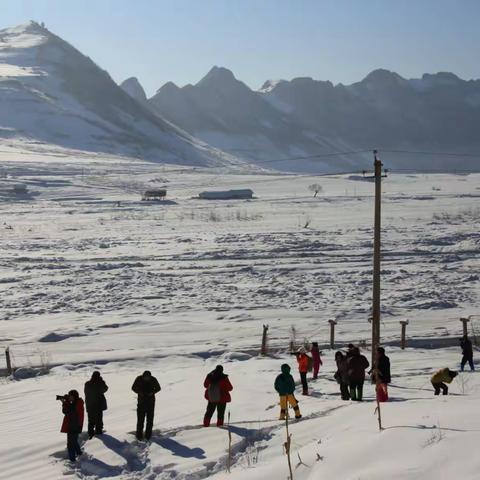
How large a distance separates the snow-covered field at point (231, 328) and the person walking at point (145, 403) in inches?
8.4

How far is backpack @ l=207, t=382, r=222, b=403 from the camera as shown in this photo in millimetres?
10961

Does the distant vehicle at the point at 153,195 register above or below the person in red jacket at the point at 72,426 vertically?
above

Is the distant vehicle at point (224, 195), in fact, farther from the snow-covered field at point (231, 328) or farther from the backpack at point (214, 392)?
the backpack at point (214, 392)

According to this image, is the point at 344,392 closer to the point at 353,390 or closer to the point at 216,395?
the point at 353,390

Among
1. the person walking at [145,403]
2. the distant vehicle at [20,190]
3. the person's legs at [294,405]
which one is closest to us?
the person walking at [145,403]

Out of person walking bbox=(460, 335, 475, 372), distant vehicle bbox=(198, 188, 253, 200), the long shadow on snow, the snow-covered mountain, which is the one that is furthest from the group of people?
the snow-covered mountain

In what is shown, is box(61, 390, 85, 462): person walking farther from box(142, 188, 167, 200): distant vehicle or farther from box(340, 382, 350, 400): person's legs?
box(142, 188, 167, 200): distant vehicle

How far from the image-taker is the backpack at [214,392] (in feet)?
36.0

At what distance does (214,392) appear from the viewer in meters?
11.0

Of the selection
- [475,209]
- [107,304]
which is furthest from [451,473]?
[475,209]

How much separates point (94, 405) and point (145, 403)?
0.76 metres

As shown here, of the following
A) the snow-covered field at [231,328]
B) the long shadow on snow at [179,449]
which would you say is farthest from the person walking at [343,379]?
the long shadow on snow at [179,449]

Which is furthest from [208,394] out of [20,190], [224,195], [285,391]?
[20,190]

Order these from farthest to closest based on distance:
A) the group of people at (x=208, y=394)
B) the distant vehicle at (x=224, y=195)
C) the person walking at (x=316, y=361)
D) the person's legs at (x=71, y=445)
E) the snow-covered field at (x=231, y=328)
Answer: the distant vehicle at (x=224, y=195) → the person walking at (x=316, y=361) → the group of people at (x=208, y=394) → the person's legs at (x=71, y=445) → the snow-covered field at (x=231, y=328)
